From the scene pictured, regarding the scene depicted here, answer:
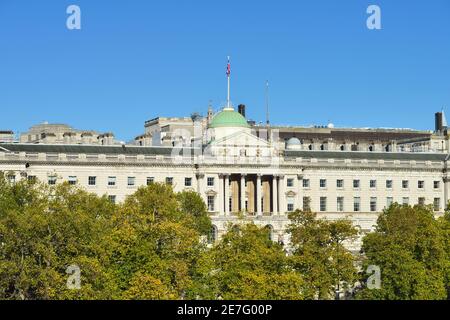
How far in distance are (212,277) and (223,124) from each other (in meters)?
76.3

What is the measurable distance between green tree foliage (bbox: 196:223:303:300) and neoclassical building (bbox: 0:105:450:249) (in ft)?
185

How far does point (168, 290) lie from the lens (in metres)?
86.2

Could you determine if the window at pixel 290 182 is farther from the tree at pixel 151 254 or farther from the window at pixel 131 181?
the tree at pixel 151 254

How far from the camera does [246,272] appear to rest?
296 ft

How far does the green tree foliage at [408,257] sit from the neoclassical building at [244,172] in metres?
44.2

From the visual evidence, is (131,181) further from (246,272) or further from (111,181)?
(246,272)

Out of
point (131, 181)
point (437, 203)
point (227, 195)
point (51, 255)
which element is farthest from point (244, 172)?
point (51, 255)

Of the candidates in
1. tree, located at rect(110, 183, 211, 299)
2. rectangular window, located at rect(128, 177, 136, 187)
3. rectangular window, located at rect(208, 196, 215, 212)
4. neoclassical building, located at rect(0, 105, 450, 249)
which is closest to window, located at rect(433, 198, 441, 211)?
neoclassical building, located at rect(0, 105, 450, 249)

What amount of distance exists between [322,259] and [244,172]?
6510 cm

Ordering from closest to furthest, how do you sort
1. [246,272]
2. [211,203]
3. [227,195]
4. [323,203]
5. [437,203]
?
[246,272] < [211,203] < [227,195] < [323,203] < [437,203]

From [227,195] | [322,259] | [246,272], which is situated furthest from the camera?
[227,195]
